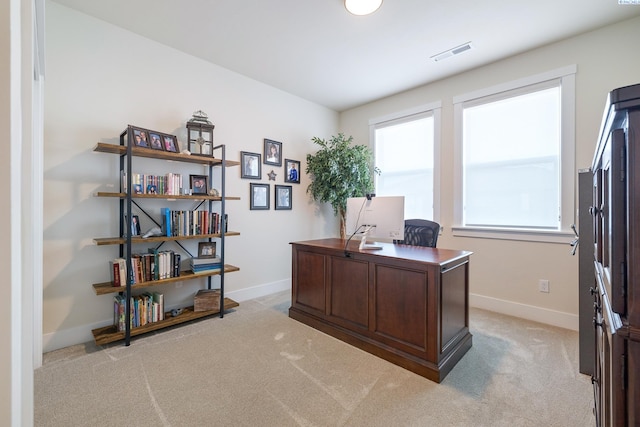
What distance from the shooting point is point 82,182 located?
8.14 ft

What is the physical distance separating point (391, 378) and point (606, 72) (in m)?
3.34

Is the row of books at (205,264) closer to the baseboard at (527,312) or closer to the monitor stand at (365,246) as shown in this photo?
the monitor stand at (365,246)

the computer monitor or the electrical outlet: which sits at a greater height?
the computer monitor

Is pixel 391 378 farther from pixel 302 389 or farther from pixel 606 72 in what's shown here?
pixel 606 72

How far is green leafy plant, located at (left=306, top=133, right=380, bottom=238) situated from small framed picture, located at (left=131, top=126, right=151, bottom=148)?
7.32 feet

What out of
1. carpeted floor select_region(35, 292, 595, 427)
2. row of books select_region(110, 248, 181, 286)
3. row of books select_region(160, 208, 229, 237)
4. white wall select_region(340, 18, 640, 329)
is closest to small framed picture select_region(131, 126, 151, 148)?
row of books select_region(160, 208, 229, 237)

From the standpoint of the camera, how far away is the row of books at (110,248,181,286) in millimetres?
2428

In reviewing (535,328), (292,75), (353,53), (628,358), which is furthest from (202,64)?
(535,328)

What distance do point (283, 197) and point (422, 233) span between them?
6.55 ft

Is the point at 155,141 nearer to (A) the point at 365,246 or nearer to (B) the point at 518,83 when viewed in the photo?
(A) the point at 365,246

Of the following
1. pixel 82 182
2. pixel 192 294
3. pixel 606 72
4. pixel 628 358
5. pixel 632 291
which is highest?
pixel 606 72

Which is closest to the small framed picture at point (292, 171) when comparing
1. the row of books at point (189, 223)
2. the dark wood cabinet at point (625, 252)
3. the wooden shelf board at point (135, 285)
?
the row of books at point (189, 223)

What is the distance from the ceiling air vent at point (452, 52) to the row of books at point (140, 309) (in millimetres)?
3851

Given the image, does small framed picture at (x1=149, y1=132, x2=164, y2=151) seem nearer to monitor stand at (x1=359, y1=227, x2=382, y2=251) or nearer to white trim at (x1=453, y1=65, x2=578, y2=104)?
monitor stand at (x1=359, y1=227, x2=382, y2=251)
